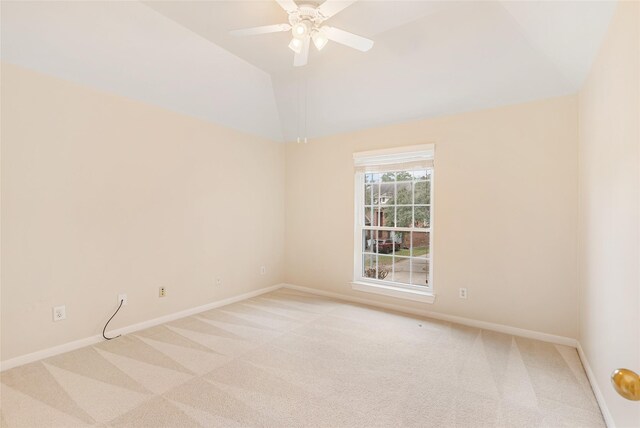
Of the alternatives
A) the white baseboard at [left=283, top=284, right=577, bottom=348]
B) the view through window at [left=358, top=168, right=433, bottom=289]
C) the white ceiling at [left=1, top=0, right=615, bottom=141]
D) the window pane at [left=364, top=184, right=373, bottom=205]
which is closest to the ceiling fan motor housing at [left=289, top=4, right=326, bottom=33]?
the white ceiling at [left=1, top=0, right=615, bottom=141]

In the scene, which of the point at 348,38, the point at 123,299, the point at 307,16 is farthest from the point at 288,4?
the point at 123,299

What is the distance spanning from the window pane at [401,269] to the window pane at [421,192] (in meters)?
0.77

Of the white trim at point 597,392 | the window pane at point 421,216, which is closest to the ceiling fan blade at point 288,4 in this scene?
the window pane at point 421,216

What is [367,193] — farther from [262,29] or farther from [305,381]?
[305,381]

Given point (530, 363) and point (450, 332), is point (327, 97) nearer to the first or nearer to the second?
point (450, 332)

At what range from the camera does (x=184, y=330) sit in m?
3.08

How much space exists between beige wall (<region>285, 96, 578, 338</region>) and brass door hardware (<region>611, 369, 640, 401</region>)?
2661 millimetres

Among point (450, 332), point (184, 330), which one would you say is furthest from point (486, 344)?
point (184, 330)

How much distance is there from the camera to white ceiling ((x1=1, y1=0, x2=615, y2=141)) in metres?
2.22

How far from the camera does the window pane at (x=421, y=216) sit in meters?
3.70

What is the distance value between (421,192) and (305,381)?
8.44 feet

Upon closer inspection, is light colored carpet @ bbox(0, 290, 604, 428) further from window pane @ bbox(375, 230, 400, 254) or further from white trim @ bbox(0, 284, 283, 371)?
window pane @ bbox(375, 230, 400, 254)

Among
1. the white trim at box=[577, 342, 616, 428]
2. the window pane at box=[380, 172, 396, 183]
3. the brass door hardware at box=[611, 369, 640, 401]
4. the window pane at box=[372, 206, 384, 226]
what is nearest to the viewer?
the brass door hardware at box=[611, 369, 640, 401]

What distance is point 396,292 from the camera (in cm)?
376
